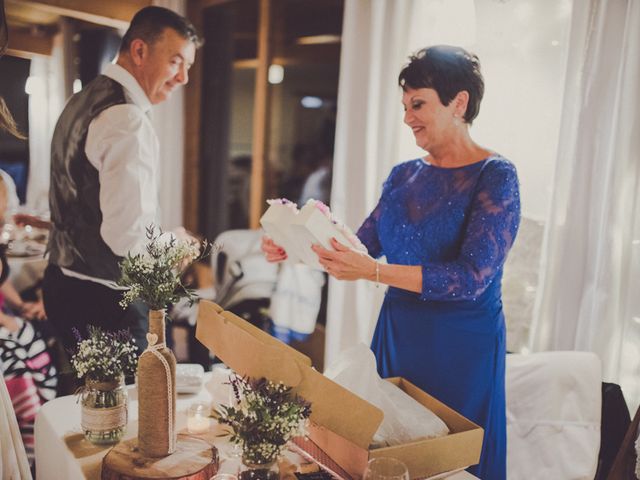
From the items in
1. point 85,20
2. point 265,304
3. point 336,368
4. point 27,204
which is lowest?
point 265,304

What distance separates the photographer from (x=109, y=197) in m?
2.05

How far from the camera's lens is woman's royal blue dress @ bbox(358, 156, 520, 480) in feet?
5.37

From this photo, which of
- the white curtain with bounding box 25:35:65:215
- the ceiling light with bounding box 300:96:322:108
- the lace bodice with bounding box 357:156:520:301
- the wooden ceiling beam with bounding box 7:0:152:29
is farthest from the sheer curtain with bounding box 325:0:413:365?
the ceiling light with bounding box 300:96:322:108

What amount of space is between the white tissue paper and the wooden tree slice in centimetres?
31

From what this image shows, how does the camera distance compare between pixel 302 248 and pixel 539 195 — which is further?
pixel 539 195

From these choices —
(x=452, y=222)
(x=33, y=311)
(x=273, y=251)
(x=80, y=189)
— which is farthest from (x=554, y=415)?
(x=33, y=311)

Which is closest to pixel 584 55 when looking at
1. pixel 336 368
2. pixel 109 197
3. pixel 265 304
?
pixel 336 368

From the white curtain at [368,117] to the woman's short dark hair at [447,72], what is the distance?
0.91m

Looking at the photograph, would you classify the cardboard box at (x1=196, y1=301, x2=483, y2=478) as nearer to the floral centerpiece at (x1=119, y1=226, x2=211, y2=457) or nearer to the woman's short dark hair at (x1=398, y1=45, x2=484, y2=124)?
the floral centerpiece at (x1=119, y1=226, x2=211, y2=457)

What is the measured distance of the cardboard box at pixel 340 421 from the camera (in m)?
1.14

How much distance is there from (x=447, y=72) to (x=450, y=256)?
20.6 inches

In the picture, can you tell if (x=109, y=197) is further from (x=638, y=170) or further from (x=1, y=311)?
(x=638, y=170)

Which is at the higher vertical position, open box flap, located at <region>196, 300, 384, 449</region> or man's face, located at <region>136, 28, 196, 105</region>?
man's face, located at <region>136, 28, 196, 105</region>

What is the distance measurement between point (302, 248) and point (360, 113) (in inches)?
54.0
